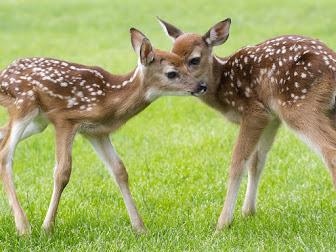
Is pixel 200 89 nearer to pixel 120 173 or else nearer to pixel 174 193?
pixel 120 173

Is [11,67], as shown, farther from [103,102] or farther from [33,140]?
[33,140]

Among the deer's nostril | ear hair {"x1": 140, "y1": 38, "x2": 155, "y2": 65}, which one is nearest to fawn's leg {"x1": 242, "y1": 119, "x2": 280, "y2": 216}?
the deer's nostril

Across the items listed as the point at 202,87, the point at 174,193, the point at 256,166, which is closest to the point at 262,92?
the point at 202,87

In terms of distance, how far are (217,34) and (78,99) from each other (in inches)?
63.2

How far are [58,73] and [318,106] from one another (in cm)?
222

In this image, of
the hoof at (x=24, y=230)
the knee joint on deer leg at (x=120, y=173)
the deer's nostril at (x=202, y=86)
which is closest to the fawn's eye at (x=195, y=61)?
the deer's nostril at (x=202, y=86)

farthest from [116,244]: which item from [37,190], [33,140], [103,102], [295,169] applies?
[33,140]

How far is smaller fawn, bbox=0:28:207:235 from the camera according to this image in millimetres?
6957

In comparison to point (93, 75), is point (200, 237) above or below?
below

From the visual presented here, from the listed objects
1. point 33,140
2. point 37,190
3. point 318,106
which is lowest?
point 33,140

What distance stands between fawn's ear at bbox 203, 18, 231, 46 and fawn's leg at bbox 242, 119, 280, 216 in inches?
39.2

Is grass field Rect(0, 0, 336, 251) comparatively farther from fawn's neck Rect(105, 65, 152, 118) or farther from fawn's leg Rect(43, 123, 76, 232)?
fawn's neck Rect(105, 65, 152, 118)

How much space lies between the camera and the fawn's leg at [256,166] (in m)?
7.69

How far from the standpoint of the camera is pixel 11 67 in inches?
285
